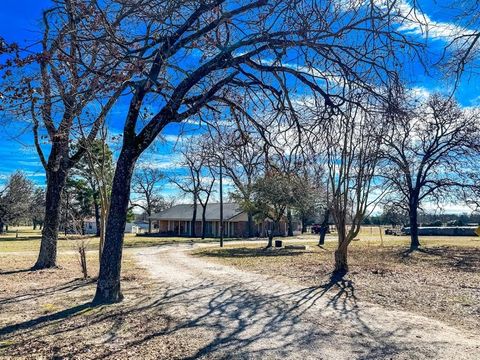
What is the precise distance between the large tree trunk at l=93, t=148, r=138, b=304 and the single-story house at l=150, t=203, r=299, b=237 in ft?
124

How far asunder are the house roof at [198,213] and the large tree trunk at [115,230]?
3912cm

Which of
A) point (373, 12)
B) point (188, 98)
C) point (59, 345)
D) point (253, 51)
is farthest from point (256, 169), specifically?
point (59, 345)

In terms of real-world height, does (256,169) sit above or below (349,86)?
below

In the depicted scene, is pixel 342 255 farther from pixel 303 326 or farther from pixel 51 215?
pixel 51 215

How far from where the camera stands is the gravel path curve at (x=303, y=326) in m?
4.71

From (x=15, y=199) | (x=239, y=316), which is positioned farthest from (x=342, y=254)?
(x=15, y=199)

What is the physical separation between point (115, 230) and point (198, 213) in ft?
142

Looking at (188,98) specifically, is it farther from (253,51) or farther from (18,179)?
(18,179)

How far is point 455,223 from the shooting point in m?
63.7

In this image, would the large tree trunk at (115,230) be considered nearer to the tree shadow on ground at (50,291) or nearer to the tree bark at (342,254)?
the tree shadow on ground at (50,291)

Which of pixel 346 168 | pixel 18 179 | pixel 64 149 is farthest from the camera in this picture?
pixel 18 179

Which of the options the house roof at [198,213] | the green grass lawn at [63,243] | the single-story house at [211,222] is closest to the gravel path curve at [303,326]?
the green grass lawn at [63,243]

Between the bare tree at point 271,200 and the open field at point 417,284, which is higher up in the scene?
the bare tree at point 271,200

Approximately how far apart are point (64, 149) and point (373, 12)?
34.3ft
